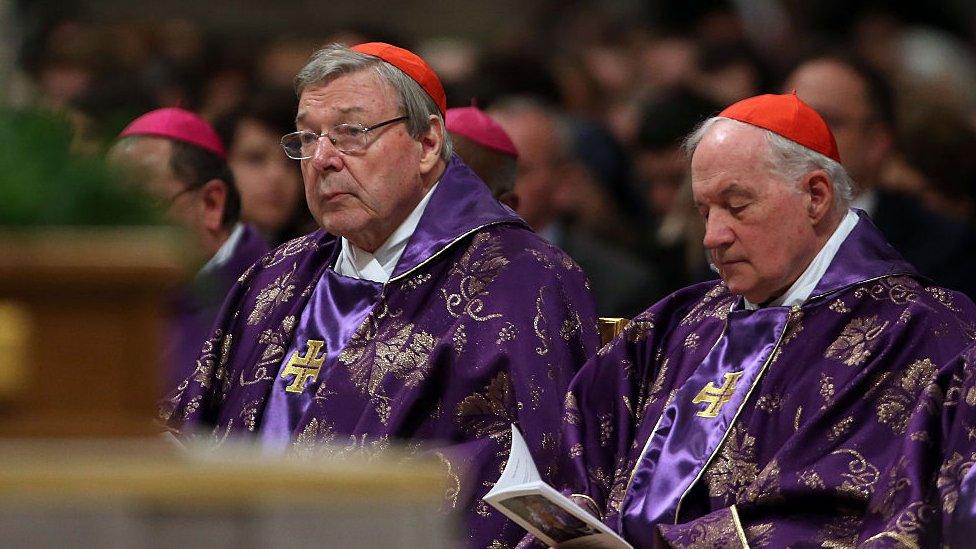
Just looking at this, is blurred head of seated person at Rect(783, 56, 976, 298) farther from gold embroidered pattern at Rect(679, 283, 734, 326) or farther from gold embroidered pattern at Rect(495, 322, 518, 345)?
gold embroidered pattern at Rect(495, 322, 518, 345)

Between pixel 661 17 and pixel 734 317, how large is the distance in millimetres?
6632

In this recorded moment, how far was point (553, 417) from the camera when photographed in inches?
181

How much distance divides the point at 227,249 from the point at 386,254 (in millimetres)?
1207

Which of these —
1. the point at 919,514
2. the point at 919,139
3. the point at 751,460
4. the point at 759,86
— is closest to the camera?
the point at 919,514

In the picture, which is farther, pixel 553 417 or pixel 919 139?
pixel 919 139

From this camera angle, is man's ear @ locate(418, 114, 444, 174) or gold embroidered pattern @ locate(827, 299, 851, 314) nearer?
gold embroidered pattern @ locate(827, 299, 851, 314)

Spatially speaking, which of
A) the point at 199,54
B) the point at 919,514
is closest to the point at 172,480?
the point at 919,514

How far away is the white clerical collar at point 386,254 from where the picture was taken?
16.6 ft

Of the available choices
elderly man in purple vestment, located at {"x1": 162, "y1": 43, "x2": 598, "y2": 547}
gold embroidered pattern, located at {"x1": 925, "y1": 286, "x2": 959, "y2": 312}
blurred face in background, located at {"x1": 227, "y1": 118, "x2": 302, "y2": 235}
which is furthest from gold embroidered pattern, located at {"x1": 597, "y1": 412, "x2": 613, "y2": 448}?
blurred face in background, located at {"x1": 227, "y1": 118, "x2": 302, "y2": 235}

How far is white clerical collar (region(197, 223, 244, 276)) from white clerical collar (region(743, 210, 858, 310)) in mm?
2295

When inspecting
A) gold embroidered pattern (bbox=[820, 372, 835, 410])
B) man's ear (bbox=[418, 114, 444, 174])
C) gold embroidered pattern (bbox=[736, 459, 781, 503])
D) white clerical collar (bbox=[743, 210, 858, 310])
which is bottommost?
gold embroidered pattern (bbox=[736, 459, 781, 503])

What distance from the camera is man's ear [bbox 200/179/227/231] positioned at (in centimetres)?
622

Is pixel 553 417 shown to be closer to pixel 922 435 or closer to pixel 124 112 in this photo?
pixel 922 435

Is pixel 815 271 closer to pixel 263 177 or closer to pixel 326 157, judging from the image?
pixel 326 157
